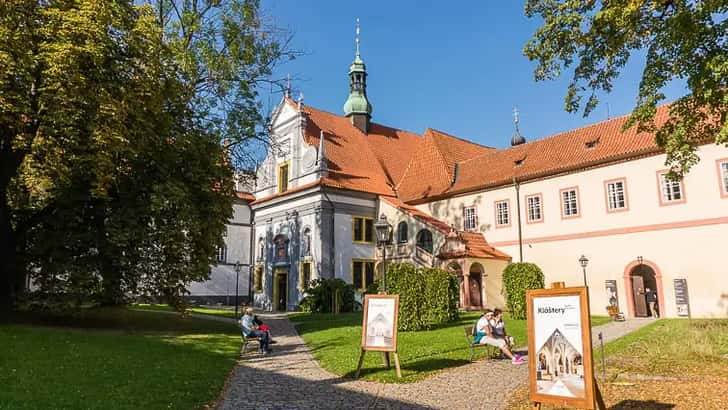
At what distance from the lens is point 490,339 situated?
36.9 feet

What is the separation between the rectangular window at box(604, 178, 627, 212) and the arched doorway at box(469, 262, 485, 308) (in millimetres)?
6820

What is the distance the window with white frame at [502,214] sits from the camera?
27328 mm

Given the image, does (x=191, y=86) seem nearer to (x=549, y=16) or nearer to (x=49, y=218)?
(x=49, y=218)

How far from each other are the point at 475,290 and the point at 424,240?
4.21 metres

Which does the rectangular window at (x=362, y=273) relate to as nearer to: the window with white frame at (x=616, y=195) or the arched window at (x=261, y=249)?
the arched window at (x=261, y=249)

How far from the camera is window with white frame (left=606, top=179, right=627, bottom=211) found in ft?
75.2

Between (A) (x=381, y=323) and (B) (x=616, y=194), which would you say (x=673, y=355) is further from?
(B) (x=616, y=194)

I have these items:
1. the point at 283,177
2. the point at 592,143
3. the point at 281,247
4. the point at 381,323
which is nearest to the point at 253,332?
the point at 381,323

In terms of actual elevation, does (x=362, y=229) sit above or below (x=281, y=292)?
above

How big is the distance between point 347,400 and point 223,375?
10.3 feet

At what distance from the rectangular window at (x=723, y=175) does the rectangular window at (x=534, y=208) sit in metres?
7.79

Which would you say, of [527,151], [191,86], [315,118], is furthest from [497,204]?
[191,86]

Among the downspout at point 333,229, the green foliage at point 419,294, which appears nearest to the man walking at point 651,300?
the green foliage at point 419,294

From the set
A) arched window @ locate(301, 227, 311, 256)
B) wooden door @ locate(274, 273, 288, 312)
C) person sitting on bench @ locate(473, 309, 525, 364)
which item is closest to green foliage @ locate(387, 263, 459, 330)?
person sitting on bench @ locate(473, 309, 525, 364)
